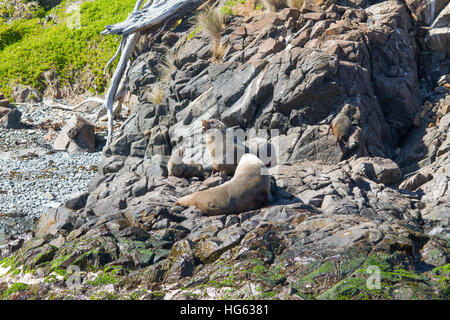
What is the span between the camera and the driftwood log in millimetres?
18297

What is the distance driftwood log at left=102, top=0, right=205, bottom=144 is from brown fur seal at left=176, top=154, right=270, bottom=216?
30.3 ft

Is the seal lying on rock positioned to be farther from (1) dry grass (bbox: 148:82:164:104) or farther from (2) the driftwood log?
(2) the driftwood log

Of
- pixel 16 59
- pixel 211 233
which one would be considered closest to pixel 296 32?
pixel 211 233

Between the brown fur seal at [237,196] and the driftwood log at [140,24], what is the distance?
363 inches

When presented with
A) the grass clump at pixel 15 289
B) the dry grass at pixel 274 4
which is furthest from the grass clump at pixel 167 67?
the grass clump at pixel 15 289

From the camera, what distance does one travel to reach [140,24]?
59.9 ft

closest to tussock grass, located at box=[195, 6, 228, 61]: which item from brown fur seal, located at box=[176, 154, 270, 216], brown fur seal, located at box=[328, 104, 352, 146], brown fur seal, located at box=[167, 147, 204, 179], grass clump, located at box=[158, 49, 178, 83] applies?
grass clump, located at box=[158, 49, 178, 83]

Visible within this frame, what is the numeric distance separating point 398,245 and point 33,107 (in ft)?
63.9

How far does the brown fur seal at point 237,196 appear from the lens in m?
9.75

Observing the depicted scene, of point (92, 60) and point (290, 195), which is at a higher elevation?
point (92, 60)

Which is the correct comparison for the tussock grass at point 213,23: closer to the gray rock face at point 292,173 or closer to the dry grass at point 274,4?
the gray rock face at point 292,173

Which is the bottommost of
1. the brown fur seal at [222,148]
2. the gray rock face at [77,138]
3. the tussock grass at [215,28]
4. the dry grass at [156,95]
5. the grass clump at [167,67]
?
the gray rock face at [77,138]
